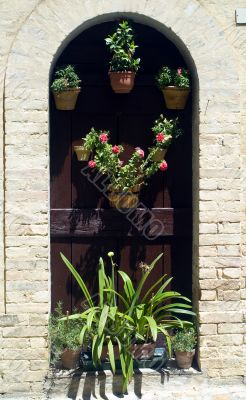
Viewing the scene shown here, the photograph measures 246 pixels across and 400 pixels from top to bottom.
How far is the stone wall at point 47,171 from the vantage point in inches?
205

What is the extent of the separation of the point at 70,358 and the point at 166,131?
2290 mm

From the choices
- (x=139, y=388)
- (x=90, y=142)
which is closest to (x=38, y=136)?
(x=90, y=142)

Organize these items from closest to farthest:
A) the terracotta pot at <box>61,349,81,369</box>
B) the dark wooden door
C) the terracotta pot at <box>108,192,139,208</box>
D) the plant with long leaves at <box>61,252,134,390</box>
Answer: the plant with long leaves at <box>61,252,134,390</box> → the terracotta pot at <box>61,349,81,369</box> → the terracotta pot at <box>108,192,139,208</box> → the dark wooden door

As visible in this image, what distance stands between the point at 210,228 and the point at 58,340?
1.73 meters

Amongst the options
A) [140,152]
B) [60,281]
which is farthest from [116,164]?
[60,281]

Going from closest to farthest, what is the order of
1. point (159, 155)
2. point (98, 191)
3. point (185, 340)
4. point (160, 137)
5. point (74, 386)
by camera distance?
point (74, 386) → point (185, 340) → point (160, 137) → point (159, 155) → point (98, 191)

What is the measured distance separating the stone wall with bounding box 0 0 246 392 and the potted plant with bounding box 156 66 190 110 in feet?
0.47

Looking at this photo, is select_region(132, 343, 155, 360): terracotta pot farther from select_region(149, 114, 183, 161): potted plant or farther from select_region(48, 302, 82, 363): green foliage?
select_region(149, 114, 183, 161): potted plant

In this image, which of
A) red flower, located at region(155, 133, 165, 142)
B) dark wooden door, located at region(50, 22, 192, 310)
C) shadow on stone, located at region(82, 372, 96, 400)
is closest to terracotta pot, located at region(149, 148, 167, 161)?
red flower, located at region(155, 133, 165, 142)

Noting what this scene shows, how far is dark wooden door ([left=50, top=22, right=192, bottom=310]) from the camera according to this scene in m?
5.72

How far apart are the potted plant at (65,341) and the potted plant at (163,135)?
1.69 metres

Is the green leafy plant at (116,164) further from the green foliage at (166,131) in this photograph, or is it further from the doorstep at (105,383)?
the doorstep at (105,383)

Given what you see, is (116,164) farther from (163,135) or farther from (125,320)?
(125,320)

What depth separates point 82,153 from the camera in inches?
220
